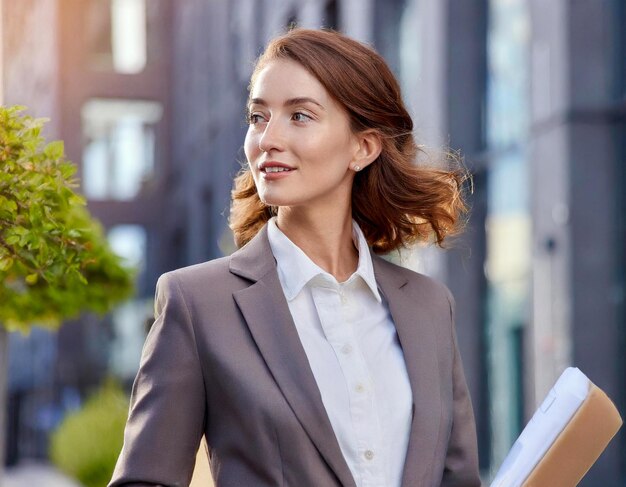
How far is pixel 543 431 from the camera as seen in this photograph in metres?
2.42

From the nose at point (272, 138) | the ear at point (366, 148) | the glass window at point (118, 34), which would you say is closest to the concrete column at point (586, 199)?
the ear at point (366, 148)

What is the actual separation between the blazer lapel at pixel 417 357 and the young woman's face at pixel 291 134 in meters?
0.33

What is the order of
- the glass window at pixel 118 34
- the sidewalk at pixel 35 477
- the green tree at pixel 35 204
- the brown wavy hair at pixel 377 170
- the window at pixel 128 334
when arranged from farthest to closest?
the glass window at pixel 118 34 < the window at pixel 128 334 < the sidewalk at pixel 35 477 < the green tree at pixel 35 204 < the brown wavy hair at pixel 377 170

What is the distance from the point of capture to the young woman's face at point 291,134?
260 centimetres

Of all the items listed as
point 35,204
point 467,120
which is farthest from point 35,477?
Result: point 35,204

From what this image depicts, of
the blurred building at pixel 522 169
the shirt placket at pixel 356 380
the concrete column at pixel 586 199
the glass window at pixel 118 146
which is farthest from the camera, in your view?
the glass window at pixel 118 146

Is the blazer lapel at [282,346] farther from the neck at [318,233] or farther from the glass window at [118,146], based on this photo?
the glass window at [118,146]

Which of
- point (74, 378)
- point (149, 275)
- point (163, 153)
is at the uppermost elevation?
point (163, 153)

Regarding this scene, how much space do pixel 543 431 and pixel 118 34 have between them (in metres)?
36.5

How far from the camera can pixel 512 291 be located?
1176 cm

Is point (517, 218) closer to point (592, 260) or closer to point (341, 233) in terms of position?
point (592, 260)

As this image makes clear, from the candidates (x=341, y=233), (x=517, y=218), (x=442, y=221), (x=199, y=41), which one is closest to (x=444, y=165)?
(x=442, y=221)

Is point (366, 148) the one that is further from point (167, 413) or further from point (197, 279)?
point (167, 413)

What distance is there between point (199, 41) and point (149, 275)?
27.5ft
